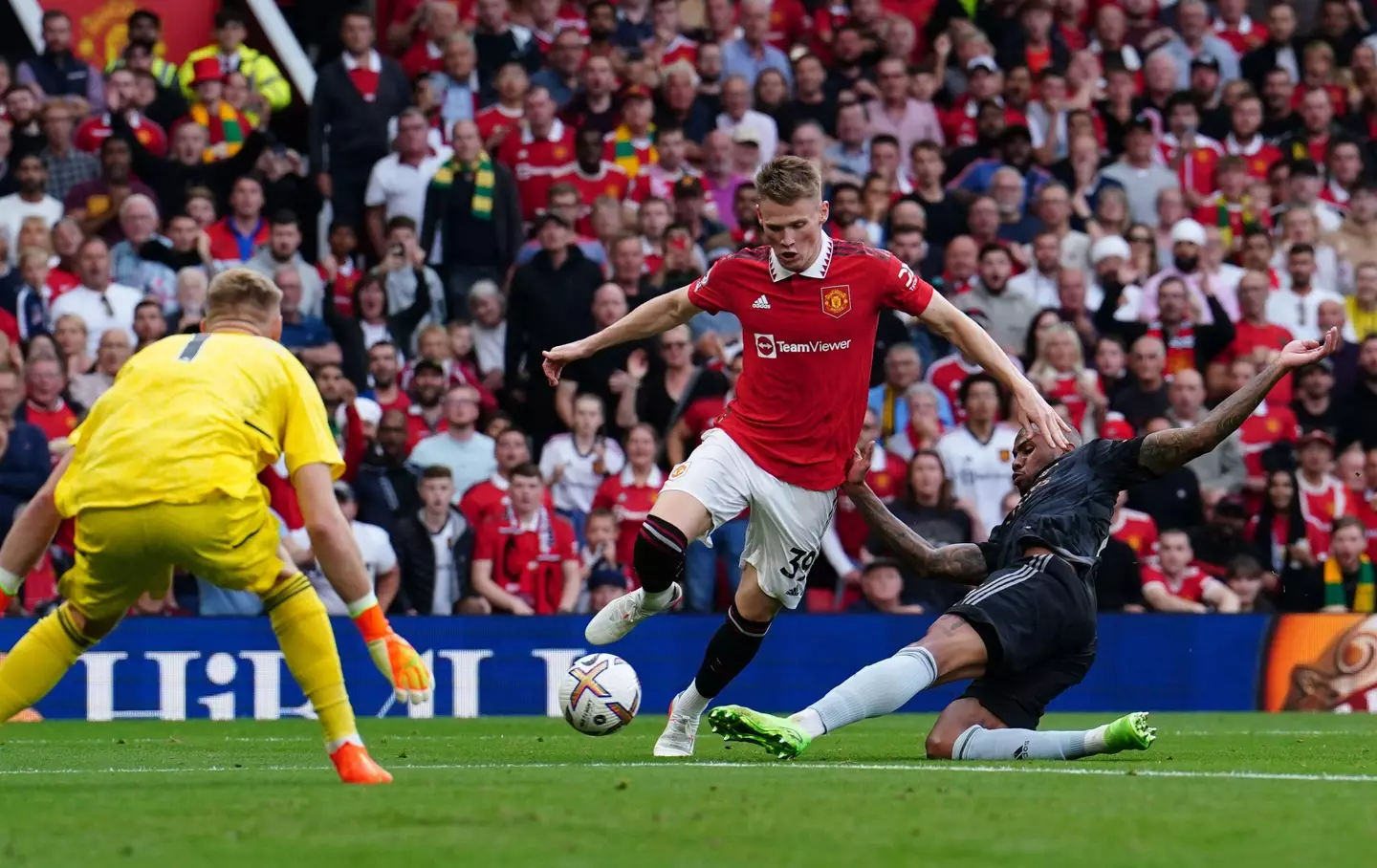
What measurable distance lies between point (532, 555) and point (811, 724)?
712 cm

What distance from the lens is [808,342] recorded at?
9461mm

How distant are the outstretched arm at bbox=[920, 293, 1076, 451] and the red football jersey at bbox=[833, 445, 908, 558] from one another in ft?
20.7

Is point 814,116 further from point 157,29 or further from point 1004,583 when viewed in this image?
point 1004,583

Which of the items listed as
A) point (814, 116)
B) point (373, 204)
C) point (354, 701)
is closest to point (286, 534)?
point (354, 701)

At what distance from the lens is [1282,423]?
1728 cm

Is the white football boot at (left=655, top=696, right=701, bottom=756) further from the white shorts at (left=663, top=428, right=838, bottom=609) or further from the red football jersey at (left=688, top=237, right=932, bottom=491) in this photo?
the red football jersey at (left=688, top=237, right=932, bottom=491)

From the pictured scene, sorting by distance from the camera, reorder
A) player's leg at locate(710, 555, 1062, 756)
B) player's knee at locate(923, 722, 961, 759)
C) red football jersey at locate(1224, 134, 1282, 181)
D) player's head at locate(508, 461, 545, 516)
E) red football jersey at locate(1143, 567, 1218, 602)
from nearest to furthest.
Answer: player's leg at locate(710, 555, 1062, 756) → player's knee at locate(923, 722, 961, 759) → player's head at locate(508, 461, 545, 516) → red football jersey at locate(1143, 567, 1218, 602) → red football jersey at locate(1224, 134, 1282, 181)

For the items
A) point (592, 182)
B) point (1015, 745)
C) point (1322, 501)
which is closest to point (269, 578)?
point (1015, 745)

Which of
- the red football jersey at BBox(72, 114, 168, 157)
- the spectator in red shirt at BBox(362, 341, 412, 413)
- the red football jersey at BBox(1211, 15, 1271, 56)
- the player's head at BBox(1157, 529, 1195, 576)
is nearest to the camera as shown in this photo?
the spectator in red shirt at BBox(362, 341, 412, 413)

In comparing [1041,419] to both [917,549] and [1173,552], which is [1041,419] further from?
[1173,552]

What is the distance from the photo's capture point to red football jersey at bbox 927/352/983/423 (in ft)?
55.1

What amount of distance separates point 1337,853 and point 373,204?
42.1 feet

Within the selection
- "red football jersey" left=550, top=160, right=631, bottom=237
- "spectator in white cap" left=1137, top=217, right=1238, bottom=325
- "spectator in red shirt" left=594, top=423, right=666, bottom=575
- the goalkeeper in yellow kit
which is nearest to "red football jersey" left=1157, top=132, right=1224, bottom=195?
"spectator in white cap" left=1137, top=217, right=1238, bottom=325

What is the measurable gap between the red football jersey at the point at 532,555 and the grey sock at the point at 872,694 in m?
6.96
